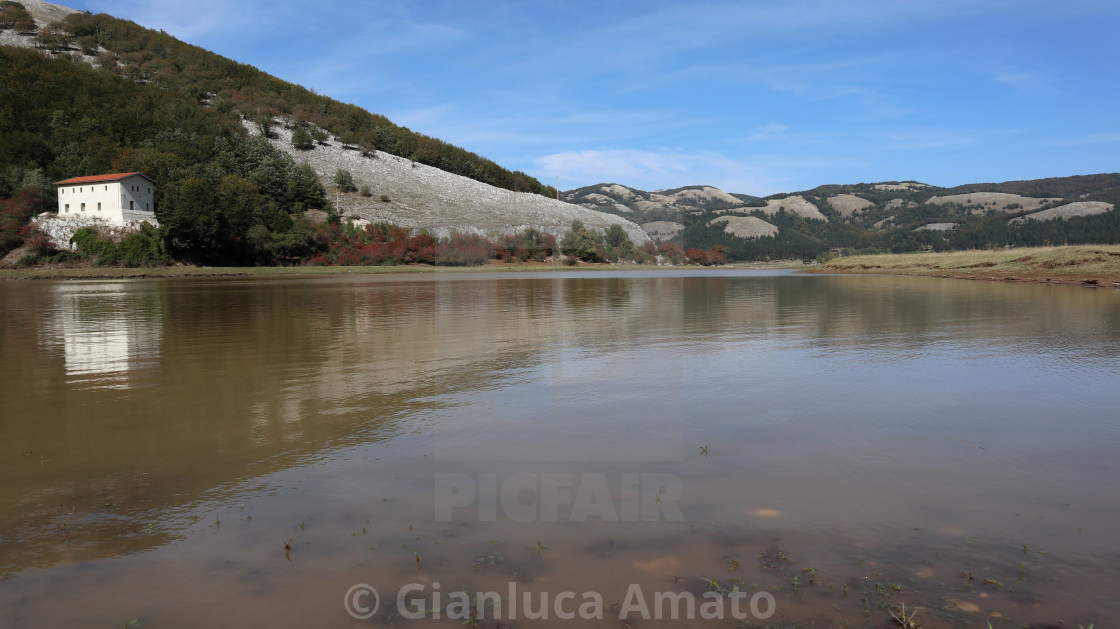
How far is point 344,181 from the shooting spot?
106 metres

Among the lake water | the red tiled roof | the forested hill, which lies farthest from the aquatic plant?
the forested hill

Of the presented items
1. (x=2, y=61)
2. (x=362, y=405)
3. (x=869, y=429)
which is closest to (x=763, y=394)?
(x=869, y=429)

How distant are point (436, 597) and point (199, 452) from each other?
4.39 meters

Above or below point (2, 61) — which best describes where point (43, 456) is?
below

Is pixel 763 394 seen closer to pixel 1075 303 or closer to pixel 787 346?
pixel 787 346

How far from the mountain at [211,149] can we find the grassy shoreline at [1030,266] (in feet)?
199

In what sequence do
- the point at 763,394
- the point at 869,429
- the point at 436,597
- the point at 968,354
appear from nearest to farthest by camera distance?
the point at 436,597 → the point at 869,429 → the point at 763,394 → the point at 968,354

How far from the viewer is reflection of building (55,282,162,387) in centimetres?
1245

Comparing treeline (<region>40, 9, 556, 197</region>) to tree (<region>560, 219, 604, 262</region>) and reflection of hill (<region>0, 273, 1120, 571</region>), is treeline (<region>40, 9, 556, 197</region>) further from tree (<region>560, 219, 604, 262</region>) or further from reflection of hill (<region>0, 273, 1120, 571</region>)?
reflection of hill (<region>0, 273, 1120, 571</region>)

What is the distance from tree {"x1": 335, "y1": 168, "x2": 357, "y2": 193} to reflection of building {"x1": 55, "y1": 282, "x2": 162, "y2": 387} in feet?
269

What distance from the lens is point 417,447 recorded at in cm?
721

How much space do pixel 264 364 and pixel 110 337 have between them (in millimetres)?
7051

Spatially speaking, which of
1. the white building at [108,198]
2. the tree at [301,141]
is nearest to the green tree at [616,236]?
the tree at [301,141]

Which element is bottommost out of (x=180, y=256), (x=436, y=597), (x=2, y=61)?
(x=436, y=597)
